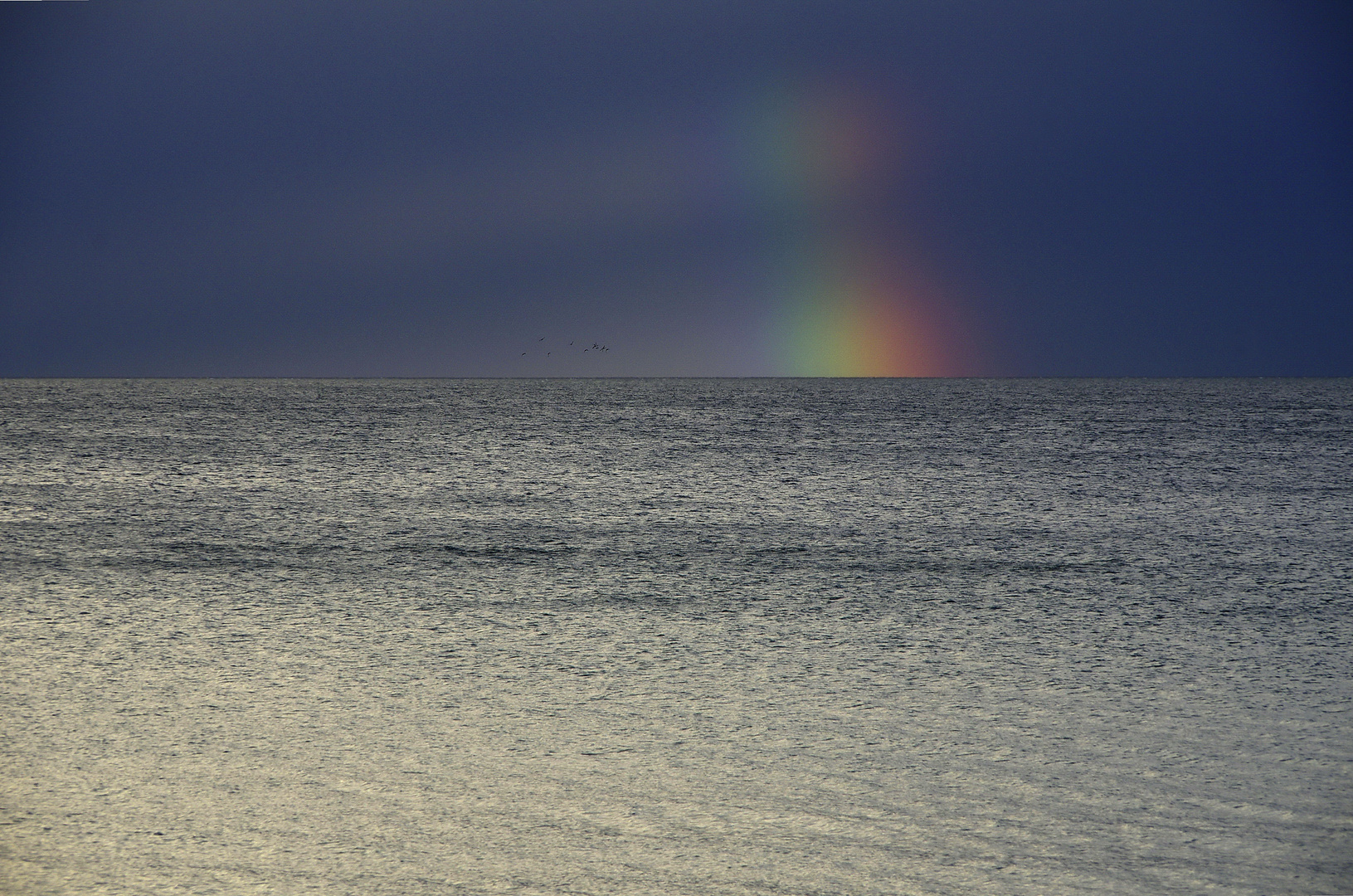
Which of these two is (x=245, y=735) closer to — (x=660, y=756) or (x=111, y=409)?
(x=660, y=756)

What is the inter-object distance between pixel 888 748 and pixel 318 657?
2.14 metres

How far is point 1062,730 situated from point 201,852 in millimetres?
2285

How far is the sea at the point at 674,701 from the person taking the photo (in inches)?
92.3

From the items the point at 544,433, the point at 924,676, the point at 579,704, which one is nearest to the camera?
the point at 579,704

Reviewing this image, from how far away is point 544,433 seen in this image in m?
22.7

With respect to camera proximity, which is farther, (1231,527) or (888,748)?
(1231,527)

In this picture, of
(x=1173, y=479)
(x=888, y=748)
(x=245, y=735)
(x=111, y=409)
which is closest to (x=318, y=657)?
(x=245, y=735)

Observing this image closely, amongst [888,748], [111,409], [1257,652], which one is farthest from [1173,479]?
[111,409]

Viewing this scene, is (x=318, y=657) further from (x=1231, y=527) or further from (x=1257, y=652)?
(x=1231, y=527)

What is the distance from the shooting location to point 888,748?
3.03 m

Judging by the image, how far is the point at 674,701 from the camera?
3502 millimetres

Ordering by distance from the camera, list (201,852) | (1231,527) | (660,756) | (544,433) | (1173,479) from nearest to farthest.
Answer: (201,852) < (660,756) < (1231,527) < (1173,479) < (544,433)

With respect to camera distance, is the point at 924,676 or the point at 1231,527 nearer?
the point at 924,676

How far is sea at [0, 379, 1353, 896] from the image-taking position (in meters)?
2.34
